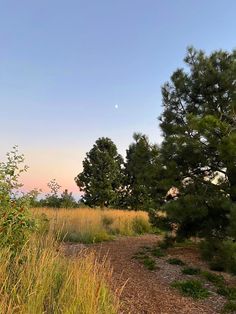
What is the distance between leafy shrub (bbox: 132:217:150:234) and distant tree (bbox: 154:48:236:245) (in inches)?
234

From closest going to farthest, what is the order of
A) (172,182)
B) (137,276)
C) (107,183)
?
1. (137,276)
2. (172,182)
3. (107,183)

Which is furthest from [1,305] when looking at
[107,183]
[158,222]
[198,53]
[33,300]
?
[107,183]

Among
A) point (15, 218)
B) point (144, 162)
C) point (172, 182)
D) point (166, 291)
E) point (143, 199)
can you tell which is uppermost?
point (143, 199)

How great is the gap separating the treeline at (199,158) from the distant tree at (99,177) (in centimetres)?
1556

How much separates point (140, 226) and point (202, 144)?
7487mm

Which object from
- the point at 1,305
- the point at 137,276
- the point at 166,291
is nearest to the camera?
the point at 1,305

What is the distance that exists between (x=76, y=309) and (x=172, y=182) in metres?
4.38

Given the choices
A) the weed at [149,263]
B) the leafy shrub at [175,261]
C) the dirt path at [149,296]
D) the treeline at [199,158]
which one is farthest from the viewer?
the leafy shrub at [175,261]

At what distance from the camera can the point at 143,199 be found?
2569 cm

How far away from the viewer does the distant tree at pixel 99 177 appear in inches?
958

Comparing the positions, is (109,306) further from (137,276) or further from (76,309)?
(137,276)

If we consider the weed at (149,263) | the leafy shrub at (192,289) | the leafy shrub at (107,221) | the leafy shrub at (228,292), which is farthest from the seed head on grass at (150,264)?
the leafy shrub at (107,221)

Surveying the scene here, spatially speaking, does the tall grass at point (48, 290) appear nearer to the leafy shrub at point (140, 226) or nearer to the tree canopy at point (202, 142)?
the tree canopy at point (202, 142)

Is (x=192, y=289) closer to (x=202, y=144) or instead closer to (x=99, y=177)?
(x=202, y=144)
